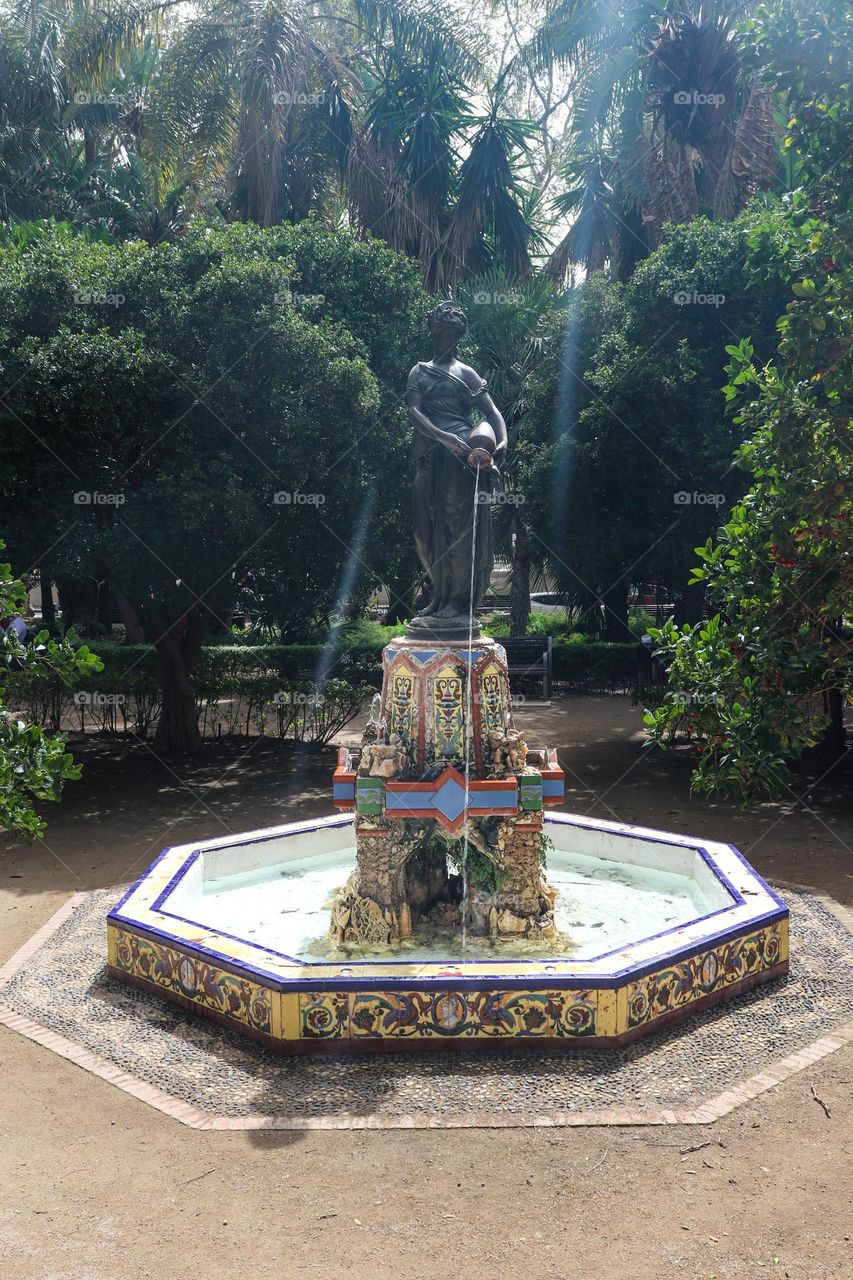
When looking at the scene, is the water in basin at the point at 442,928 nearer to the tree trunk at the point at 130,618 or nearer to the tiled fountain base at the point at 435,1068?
the tiled fountain base at the point at 435,1068

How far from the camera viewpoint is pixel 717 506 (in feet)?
47.6

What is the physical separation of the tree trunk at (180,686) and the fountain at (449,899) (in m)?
6.67

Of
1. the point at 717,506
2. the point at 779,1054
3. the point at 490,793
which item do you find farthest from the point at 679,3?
the point at 779,1054

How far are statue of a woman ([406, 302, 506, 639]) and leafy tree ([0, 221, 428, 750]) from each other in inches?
185

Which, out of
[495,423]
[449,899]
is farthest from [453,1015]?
[495,423]

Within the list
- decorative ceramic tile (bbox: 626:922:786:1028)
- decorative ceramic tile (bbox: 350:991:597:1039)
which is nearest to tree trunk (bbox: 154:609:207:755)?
decorative ceramic tile (bbox: 350:991:597:1039)

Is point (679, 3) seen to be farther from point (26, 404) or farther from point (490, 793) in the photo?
point (490, 793)

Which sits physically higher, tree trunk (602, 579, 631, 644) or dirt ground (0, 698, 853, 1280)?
tree trunk (602, 579, 631, 644)

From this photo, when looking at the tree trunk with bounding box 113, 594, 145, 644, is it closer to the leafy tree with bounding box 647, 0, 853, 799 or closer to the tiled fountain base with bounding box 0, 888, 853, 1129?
the tiled fountain base with bounding box 0, 888, 853, 1129

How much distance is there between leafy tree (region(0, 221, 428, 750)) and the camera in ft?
42.2

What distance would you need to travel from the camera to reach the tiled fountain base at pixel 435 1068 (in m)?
5.93

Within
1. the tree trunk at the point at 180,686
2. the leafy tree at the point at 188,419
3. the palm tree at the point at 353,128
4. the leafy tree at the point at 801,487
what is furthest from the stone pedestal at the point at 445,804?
the palm tree at the point at 353,128

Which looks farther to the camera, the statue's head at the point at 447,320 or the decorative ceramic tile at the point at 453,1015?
the statue's head at the point at 447,320

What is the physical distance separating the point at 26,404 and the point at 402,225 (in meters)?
14.4
